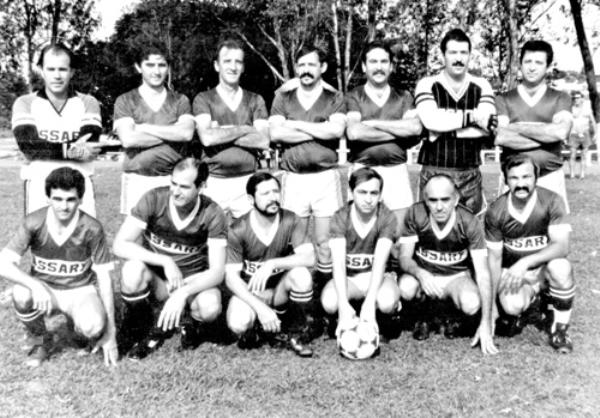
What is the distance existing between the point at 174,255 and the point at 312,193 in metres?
1.29

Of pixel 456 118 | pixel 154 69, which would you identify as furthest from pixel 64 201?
pixel 456 118

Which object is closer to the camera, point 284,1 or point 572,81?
point 284,1

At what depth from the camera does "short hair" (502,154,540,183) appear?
4.38 meters

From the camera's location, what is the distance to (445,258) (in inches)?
180

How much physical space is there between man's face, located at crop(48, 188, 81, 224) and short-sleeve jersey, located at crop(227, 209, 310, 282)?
1.08 meters

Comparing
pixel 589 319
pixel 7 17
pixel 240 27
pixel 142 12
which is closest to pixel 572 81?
pixel 240 27

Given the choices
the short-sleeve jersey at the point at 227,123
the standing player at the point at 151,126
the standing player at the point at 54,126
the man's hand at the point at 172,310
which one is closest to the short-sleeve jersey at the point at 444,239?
the short-sleeve jersey at the point at 227,123

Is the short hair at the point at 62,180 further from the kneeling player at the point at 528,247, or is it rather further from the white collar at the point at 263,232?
the kneeling player at the point at 528,247

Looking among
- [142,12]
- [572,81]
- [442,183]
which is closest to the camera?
[442,183]

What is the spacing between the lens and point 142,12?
35812 mm

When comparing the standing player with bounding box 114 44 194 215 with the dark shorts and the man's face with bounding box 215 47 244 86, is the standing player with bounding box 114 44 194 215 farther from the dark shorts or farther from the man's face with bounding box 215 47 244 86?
the dark shorts

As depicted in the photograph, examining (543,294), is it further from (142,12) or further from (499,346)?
(142,12)

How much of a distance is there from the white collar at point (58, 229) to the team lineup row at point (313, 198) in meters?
0.01

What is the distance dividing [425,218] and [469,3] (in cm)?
1529
